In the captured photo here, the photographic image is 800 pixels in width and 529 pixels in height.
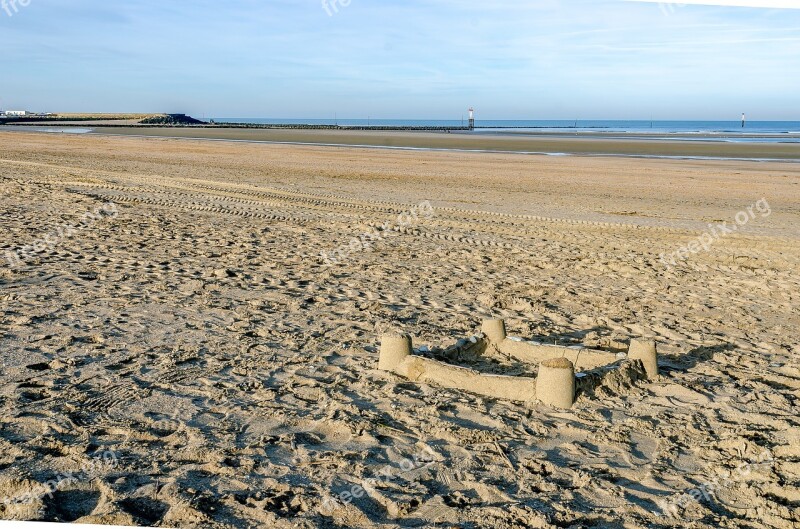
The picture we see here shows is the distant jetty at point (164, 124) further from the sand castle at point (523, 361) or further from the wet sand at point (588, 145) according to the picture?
the sand castle at point (523, 361)

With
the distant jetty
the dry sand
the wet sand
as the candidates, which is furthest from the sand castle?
the distant jetty

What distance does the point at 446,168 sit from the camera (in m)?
25.2

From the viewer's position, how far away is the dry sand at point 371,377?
11.8ft

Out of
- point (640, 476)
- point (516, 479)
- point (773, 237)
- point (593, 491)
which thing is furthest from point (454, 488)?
point (773, 237)

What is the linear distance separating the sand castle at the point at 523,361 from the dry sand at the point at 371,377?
4.3 inches

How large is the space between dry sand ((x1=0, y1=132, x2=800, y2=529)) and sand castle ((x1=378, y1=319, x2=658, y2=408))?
11 centimetres

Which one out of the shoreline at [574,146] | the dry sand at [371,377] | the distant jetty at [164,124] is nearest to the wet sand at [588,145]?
the shoreline at [574,146]

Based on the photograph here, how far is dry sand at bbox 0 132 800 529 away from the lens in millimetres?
3605

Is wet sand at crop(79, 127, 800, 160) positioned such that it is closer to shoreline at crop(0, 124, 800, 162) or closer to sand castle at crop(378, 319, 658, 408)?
shoreline at crop(0, 124, 800, 162)

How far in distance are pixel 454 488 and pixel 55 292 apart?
199 inches

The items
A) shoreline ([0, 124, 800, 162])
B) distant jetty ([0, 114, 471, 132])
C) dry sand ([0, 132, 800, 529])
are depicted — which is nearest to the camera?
dry sand ([0, 132, 800, 529])

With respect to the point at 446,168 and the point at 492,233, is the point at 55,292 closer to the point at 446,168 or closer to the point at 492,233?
the point at 492,233

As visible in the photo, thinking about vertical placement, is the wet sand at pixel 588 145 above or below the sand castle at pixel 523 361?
below

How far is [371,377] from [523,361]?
4.01 feet
